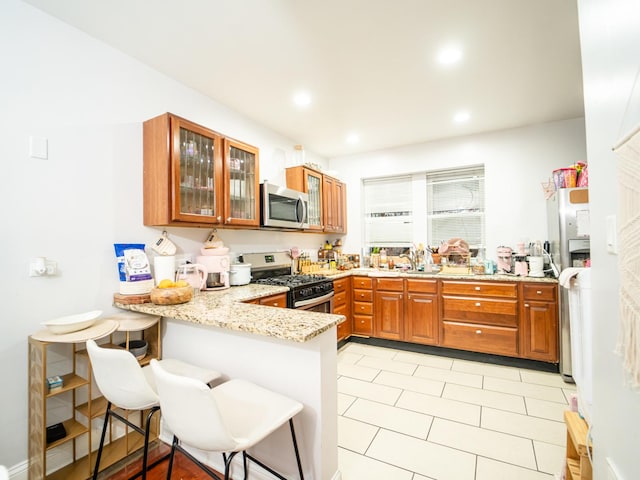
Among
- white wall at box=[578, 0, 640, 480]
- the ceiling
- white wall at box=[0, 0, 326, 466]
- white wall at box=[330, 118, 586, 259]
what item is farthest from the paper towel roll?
white wall at box=[0, 0, 326, 466]

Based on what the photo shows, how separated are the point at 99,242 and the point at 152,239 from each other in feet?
1.23

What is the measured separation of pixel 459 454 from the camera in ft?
→ 5.73

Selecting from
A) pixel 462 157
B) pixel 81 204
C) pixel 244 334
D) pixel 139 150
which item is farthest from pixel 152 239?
pixel 462 157

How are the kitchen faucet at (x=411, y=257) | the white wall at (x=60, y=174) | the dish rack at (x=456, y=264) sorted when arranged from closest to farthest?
the white wall at (x=60, y=174) → the dish rack at (x=456, y=264) → the kitchen faucet at (x=411, y=257)

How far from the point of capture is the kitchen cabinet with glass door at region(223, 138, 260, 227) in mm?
2512

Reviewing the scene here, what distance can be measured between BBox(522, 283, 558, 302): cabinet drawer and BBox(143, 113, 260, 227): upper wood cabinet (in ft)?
9.38

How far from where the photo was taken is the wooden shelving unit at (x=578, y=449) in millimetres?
1149

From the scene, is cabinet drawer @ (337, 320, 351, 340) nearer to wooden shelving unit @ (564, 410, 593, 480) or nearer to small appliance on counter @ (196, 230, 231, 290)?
small appliance on counter @ (196, 230, 231, 290)

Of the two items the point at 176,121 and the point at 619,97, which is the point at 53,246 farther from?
the point at 619,97

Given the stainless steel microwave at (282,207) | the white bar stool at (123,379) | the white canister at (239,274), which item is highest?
the stainless steel microwave at (282,207)

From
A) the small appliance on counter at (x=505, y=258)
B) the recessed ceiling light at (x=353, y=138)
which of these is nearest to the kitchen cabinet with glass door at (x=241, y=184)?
the recessed ceiling light at (x=353, y=138)

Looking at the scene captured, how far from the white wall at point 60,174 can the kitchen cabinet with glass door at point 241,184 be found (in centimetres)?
61

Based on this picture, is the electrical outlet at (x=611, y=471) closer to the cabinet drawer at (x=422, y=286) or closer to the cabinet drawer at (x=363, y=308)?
the cabinet drawer at (x=422, y=286)

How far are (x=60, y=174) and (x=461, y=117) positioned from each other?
360cm
